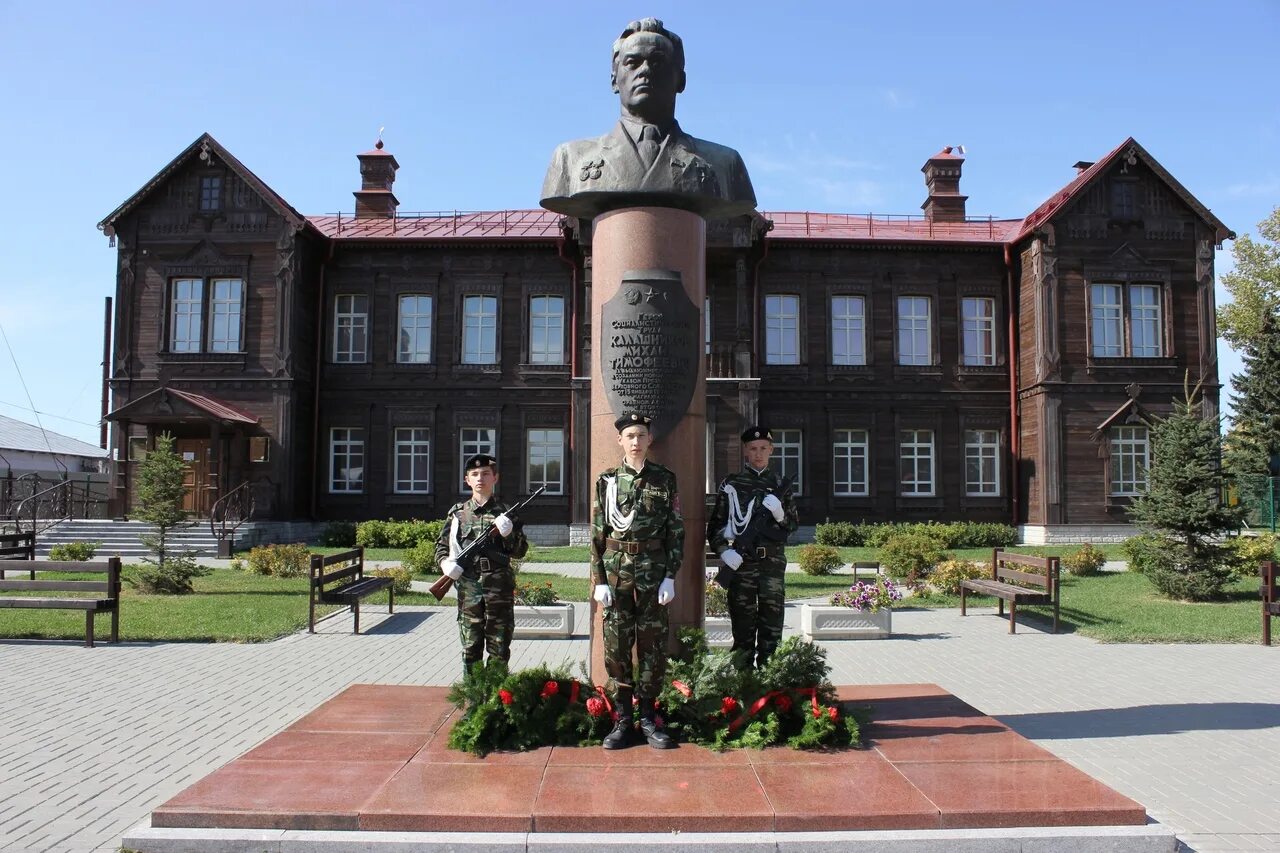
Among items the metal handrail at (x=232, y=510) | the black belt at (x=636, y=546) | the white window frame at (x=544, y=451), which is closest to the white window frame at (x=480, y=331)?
the white window frame at (x=544, y=451)

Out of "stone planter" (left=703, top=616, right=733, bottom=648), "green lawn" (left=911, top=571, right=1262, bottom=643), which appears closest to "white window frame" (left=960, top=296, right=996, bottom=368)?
"green lawn" (left=911, top=571, right=1262, bottom=643)

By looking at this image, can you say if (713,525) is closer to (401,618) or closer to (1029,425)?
(401,618)

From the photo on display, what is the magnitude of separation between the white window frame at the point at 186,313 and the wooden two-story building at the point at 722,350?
0.18 feet

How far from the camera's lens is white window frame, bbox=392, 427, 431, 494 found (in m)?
25.3

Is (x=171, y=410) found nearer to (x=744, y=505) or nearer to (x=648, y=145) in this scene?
(x=648, y=145)

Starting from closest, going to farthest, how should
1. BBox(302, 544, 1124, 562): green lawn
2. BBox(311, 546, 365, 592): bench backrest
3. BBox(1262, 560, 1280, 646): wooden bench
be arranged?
BBox(1262, 560, 1280, 646): wooden bench
BBox(311, 546, 365, 592): bench backrest
BBox(302, 544, 1124, 562): green lawn

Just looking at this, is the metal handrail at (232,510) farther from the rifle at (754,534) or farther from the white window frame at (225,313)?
the rifle at (754,534)

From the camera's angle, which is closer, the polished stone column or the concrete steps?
the polished stone column

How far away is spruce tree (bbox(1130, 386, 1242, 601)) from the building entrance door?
20.5 metres

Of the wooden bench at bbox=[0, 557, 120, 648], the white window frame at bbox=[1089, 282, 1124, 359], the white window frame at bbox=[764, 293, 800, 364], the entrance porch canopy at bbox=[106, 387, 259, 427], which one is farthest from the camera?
the white window frame at bbox=[764, 293, 800, 364]

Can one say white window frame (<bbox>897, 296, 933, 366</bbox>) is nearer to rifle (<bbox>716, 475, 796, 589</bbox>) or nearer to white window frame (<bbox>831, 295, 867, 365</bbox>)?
white window frame (<bbox>831, 295, 867, 365</bbox>)

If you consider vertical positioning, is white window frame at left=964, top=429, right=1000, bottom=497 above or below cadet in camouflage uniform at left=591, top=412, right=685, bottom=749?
above

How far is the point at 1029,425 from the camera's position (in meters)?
24.5

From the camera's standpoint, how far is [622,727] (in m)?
5.14
